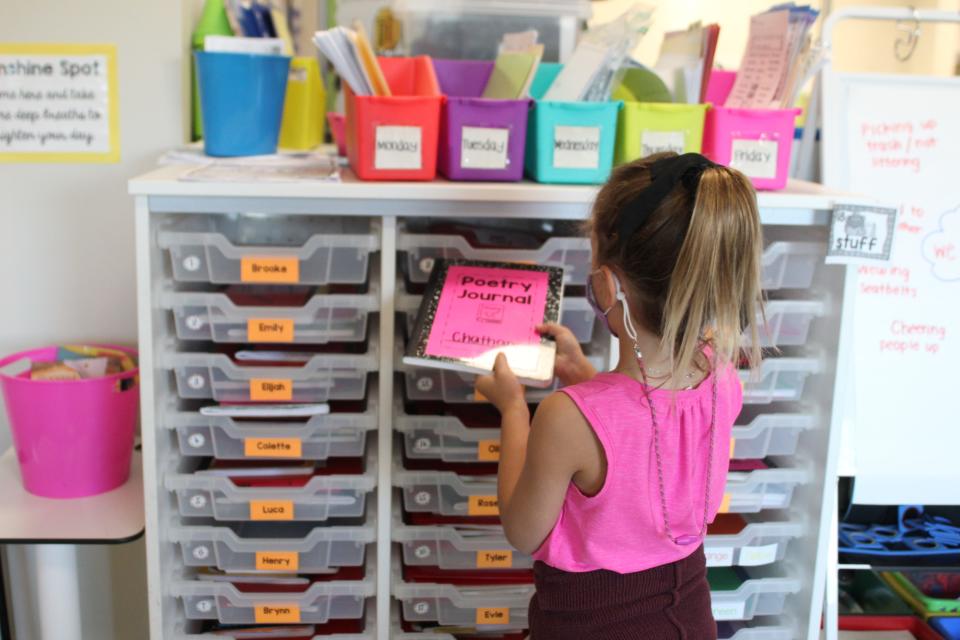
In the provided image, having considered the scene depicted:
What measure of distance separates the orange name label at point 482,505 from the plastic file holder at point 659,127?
1.75 feet

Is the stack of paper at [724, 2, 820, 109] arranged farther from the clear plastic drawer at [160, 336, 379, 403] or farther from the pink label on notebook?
the clear plastic drawer at [160, 336, 379, 403]

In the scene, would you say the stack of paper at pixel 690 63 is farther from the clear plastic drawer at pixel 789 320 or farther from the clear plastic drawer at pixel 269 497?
the clear plastic drawer at pixel 269 497

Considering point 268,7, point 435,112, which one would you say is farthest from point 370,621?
point 268,7

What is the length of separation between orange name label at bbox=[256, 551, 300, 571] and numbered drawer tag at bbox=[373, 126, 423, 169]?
58 cm

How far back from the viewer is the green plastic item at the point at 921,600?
1826 millimetres

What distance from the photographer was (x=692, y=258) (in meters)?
0.91

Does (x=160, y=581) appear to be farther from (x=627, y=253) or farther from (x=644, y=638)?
(x=627, y=253)

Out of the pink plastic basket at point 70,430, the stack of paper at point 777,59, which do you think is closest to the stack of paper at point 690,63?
the stack of paper at point 777,59

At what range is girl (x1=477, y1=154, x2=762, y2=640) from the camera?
93cm

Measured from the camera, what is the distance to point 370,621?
1428 millimetres

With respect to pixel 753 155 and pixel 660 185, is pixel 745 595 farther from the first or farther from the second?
pixel 660 185

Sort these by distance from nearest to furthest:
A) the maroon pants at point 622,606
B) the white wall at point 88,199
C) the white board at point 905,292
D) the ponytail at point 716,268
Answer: the ponytail at point 716,268 < the maroon pants at point 622,606 < the white wall at point 88,199 < the white board at point 905,292

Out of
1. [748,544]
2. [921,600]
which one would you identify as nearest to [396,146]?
[748,544]

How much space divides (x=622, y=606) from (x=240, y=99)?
94 centimetres
